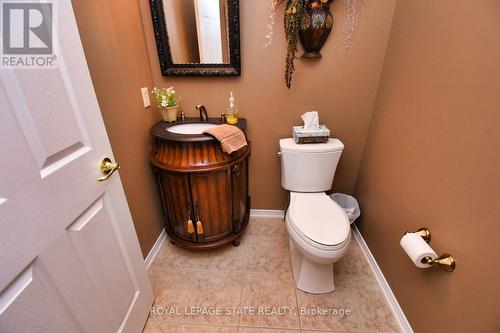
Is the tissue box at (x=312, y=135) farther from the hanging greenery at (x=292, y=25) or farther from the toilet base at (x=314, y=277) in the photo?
the toilet base at (x=314, y=277)

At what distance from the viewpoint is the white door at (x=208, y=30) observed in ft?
4.48

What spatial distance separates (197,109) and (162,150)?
43 cm

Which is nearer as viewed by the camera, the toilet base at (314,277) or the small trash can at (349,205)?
the toilet base at (314,277)

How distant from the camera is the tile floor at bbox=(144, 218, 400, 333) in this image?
1.22 meters

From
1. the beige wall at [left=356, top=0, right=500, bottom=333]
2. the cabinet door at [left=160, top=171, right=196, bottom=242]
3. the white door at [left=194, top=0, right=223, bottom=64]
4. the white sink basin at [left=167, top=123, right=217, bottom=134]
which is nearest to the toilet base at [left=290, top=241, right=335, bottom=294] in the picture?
the beige wall at [left=356, top=0, right=500, bottom=333]

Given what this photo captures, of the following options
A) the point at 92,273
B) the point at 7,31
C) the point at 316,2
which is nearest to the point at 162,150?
the point at 92,273

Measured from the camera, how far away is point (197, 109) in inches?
63.1

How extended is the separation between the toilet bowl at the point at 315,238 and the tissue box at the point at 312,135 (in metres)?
0.37

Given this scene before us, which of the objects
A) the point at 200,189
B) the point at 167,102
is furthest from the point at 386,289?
the point at 167,102

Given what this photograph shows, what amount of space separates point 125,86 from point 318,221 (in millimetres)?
1313

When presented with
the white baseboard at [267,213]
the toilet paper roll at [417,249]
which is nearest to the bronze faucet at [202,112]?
the white baseboard at [267,213]

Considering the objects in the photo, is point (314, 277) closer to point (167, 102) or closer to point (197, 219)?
point (197, 219)

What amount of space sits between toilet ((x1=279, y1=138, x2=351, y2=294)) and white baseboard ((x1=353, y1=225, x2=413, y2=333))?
1.02ft

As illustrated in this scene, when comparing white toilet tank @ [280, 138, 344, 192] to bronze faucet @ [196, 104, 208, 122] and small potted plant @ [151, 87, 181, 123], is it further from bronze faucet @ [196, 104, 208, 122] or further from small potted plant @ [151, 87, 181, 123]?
small potted plant @ [151, 87, 181, 123]
